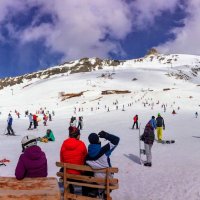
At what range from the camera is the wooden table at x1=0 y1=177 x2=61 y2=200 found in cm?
608

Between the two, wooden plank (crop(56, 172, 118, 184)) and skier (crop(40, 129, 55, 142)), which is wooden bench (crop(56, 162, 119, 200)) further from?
skier (crop(40, 129, 55, 142))

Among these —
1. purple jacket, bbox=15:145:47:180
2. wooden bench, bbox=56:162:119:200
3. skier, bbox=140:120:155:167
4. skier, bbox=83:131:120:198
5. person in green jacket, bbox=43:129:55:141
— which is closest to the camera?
purple jacket, bbox=15:145:47:180

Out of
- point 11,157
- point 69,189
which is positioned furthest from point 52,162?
point 69,189

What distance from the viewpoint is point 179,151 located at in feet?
65.5

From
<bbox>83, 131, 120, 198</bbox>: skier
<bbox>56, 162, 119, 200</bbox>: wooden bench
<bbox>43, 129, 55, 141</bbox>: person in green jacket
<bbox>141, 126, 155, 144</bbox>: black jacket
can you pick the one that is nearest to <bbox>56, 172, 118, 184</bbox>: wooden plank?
<bbox>56, 162, 119, 200</bbox>: wooden bench

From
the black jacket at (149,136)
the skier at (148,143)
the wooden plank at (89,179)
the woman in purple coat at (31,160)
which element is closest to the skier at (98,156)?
the wooden plank at (89,179)

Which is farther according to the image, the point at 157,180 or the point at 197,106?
the point at 197,106

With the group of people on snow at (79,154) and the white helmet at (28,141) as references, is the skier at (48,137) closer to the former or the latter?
the group of people on snow at (79,154)

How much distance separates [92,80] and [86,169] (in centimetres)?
14785

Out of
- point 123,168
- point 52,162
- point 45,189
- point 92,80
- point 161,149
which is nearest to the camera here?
point 45,189

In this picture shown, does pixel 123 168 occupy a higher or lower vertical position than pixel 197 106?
lower

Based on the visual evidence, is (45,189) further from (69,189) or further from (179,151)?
(179,151)

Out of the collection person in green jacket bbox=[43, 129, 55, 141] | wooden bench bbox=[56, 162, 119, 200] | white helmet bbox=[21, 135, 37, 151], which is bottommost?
wooden bench bbox=[56, 162, 119, 200]

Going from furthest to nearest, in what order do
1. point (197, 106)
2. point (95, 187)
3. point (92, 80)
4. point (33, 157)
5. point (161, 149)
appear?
point (92, 80), point (197, 106), point (161, 149), point (95, 187), point (33, 157)
